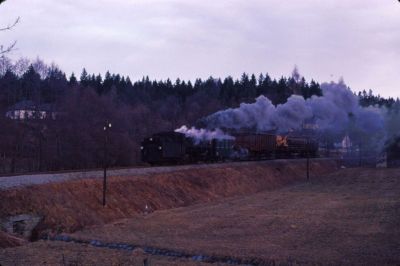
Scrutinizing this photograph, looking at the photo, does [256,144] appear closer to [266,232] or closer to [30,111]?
[30,111]

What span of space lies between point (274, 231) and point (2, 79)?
60.4m

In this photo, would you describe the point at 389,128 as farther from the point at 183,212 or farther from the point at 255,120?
the point at 183,212

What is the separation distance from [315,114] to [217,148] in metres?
17.8

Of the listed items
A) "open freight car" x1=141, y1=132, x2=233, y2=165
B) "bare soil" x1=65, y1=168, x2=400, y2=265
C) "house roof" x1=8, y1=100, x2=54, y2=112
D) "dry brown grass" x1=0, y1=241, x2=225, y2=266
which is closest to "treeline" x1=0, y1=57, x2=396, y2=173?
"house roof" x1=8, y1=100, x2=54, y2=112

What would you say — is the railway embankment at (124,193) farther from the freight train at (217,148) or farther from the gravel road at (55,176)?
the freight train at (217,148)

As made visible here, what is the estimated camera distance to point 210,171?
182 ft

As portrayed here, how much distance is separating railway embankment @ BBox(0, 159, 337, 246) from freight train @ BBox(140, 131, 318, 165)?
171 inches

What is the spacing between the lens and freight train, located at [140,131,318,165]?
5794cm

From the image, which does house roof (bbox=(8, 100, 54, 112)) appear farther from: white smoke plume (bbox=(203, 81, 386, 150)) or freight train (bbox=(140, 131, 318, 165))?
freight train (bbox=(140, 131, 318, 165))

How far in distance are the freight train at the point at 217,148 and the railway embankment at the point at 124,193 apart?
14.2 feet

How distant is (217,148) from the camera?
2608 inches

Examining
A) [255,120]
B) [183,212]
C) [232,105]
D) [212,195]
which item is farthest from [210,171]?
[232,105]

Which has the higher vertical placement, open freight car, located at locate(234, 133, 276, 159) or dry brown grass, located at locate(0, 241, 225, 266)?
open freight car, located at locate(234, 133, 276, 159)

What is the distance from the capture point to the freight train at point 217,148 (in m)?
57.9
